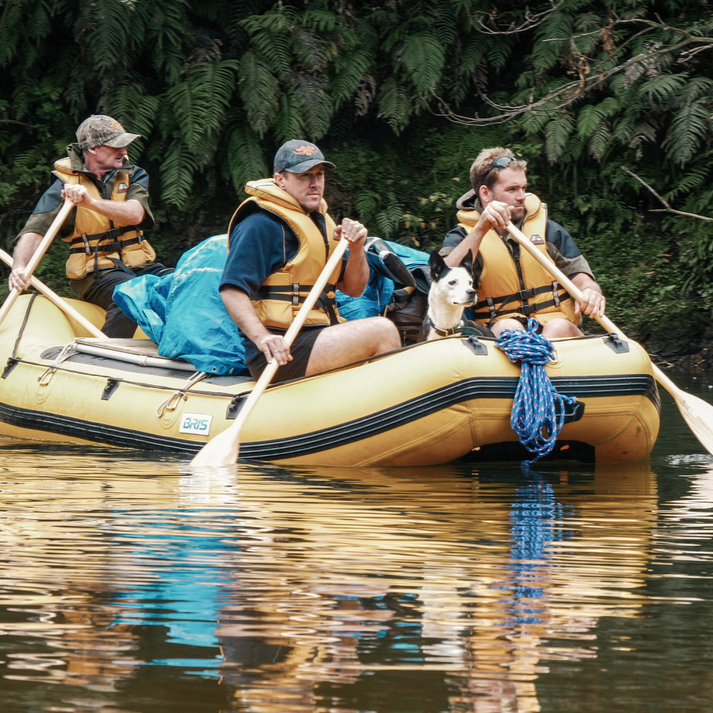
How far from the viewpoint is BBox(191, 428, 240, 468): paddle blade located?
4.77 metres

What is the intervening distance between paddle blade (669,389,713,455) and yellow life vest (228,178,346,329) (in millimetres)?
1786

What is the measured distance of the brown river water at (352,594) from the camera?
2.23 m

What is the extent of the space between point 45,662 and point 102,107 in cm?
734

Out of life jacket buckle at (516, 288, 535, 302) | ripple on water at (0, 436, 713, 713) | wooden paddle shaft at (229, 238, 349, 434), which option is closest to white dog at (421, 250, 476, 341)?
life jacket buckle at (516, 288, 535, 302)

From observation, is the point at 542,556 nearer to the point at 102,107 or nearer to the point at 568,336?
the point at 568,336

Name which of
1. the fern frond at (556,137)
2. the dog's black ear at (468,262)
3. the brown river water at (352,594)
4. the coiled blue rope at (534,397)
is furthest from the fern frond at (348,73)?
the brown river water at (352,594)

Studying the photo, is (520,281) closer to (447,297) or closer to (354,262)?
(447,297)

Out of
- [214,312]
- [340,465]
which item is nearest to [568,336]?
[340,465]

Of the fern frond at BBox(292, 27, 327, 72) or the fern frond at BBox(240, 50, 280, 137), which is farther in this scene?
the fern frond at BBox(292, 27, 327, 72)

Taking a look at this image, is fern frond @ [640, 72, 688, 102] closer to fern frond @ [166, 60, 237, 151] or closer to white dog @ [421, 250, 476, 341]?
fern frond @ [166, 60, 237, 151]

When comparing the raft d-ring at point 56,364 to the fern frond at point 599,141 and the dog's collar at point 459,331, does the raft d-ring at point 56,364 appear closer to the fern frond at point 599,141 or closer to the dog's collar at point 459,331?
the dog's collar at point 459,331

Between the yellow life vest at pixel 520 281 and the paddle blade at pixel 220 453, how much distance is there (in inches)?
57.9

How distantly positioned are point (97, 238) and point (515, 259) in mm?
2631

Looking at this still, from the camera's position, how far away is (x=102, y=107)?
9016 mm
